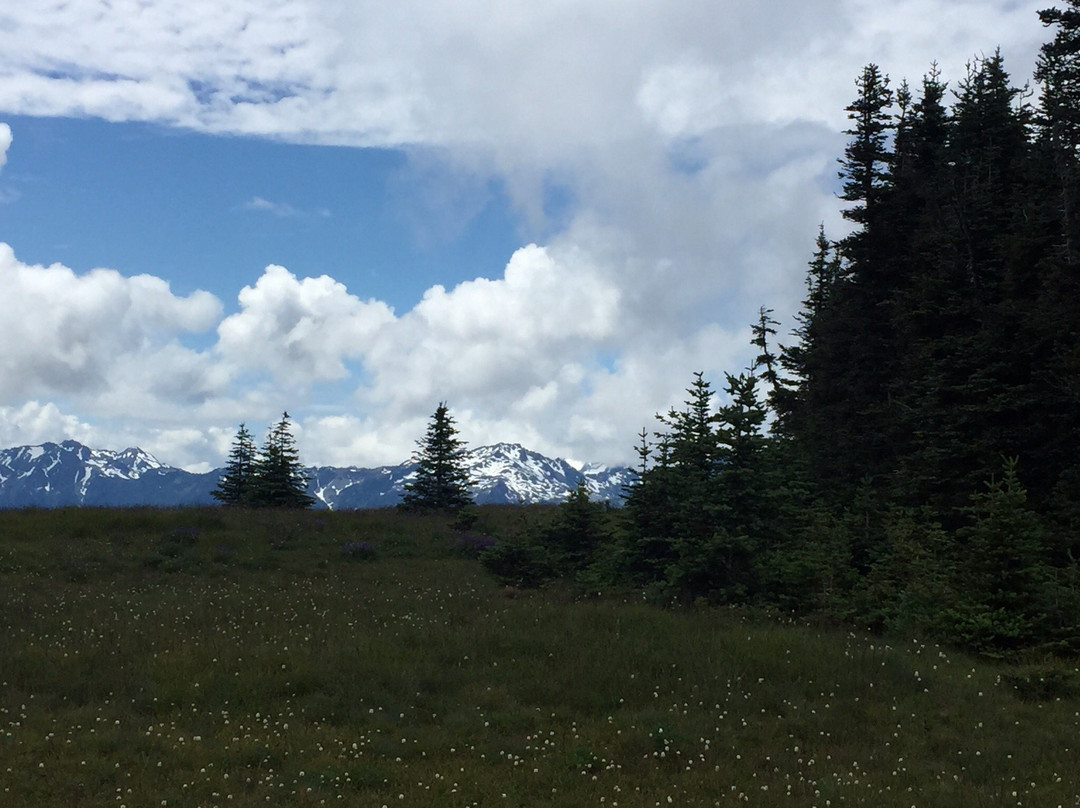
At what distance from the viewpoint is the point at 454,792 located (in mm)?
7906

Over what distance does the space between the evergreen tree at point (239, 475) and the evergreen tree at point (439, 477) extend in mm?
9040

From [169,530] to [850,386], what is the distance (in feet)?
91.9

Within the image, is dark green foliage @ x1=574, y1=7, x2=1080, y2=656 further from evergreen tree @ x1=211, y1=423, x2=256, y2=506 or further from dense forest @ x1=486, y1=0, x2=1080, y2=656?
evergreen tree @ x1=211, y1=423, x2=256, y2=506

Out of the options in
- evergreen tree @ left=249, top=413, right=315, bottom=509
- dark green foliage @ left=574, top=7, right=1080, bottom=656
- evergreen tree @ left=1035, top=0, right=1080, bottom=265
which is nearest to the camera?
dark green foliage @ left=574, top=7, right=1080, bottom=656

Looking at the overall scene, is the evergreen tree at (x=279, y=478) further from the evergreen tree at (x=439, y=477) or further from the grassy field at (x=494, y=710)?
the grassy field at (x=494, y=710)

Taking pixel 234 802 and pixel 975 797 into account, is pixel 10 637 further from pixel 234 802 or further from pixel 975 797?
pixel 975 797

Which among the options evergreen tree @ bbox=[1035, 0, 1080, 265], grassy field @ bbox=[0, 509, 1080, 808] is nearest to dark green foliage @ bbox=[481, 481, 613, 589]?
grassy field @ bbox=[0, 509, 1080, 808]

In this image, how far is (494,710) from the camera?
10.7 m

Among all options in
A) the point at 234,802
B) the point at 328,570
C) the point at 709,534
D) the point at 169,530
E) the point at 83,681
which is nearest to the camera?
the point at 234,802

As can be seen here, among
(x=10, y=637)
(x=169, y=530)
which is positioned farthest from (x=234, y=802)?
(x=169, y=530)

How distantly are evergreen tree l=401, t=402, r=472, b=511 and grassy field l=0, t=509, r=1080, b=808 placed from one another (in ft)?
70.1

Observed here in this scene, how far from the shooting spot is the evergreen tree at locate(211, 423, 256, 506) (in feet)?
135

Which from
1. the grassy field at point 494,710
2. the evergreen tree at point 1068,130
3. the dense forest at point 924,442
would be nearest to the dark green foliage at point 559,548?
the dense forest at point 924,442

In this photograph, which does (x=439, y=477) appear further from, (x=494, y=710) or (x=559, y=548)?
(x=494, y=710)
